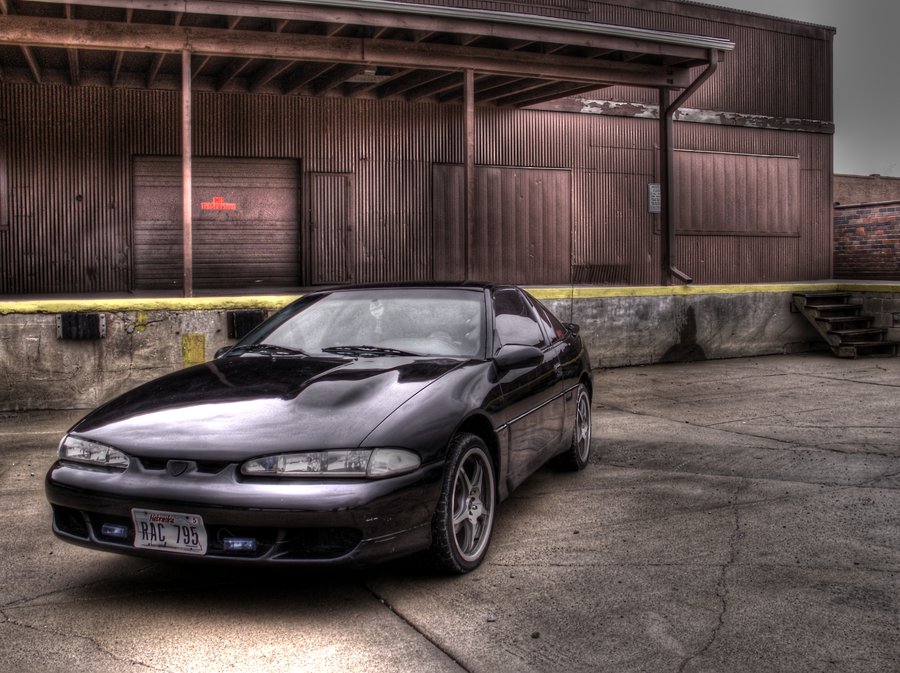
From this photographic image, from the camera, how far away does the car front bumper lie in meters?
3.60

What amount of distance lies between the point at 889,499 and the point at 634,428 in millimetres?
2873

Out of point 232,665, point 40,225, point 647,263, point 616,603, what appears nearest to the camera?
point 232,665

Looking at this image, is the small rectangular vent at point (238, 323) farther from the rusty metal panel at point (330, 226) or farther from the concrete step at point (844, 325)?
the concrete step at point (844, 325)

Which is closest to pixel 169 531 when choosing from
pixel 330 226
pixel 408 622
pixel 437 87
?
pixel 408 622

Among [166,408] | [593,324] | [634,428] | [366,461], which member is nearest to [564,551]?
[366,461]

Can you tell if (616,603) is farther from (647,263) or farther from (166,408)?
(647,263)

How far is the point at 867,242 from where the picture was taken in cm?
1969

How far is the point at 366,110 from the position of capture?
14969mm

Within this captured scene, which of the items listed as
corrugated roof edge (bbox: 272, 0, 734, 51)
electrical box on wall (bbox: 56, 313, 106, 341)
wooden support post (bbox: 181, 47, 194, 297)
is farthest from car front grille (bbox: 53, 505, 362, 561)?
corrugated roof edge (bbox: 272, 0, 734, 51)

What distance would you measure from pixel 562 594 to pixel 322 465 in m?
1.19

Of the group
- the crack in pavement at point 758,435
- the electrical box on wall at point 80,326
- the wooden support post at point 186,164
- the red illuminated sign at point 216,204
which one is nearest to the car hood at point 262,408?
the crack in pavement at point 758,435

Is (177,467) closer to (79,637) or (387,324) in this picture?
(79,637)

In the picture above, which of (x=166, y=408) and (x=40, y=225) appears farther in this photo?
(x=40, y=225)

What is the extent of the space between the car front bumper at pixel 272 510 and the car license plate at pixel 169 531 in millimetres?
22
